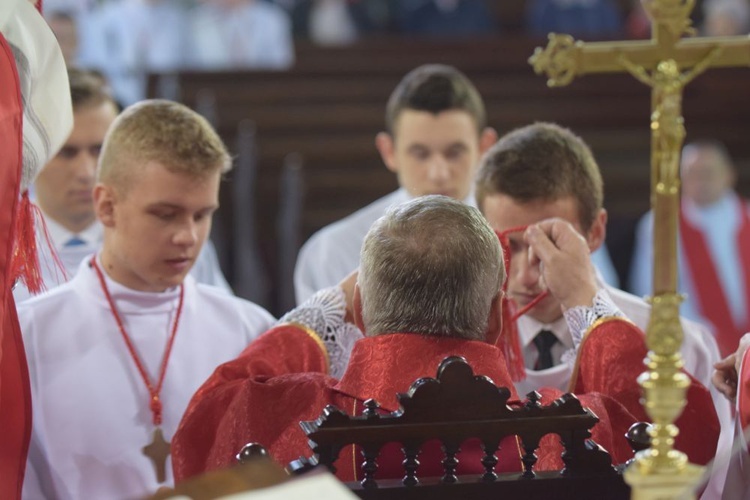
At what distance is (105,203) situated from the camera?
9.77 feet

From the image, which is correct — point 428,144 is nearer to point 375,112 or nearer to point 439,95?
point 439,95

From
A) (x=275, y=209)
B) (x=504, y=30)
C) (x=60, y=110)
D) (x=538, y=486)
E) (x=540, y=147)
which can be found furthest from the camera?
(x=504, y=30)

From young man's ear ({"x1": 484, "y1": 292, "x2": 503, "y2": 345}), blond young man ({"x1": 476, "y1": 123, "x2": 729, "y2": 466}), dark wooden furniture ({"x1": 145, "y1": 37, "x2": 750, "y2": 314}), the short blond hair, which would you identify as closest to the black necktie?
blond young man ({"x1": 476, "y1": 123, "x2": 729, "y2": 466})

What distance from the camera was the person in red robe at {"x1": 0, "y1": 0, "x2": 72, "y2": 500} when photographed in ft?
7.06

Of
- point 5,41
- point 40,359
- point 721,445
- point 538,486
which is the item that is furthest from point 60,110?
point 721,445

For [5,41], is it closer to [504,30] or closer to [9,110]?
[9,110]

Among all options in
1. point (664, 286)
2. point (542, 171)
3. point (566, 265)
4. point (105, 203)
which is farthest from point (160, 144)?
point (664, 286)

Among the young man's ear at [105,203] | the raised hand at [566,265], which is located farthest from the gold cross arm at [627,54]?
the young man's ear at [105,203]

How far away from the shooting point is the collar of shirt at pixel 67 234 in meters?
3.81

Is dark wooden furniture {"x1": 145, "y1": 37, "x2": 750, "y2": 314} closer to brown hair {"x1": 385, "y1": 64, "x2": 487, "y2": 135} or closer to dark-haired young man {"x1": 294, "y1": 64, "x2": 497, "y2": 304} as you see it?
dark-haired young man {"x1": 294, "y1": 64, "x2": 497, "y2": 304}

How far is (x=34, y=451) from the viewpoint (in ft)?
9.33

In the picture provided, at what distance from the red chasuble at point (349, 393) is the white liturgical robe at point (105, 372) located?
54 cm

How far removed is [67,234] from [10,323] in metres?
1.48

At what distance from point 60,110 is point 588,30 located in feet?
29.4
